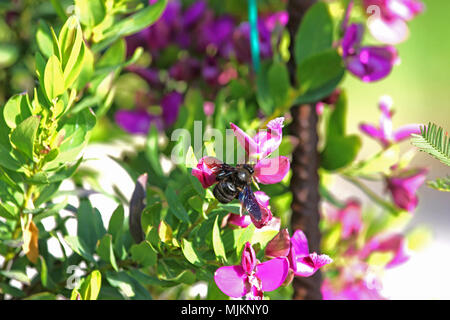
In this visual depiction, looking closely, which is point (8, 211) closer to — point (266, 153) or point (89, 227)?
point (89, 227)

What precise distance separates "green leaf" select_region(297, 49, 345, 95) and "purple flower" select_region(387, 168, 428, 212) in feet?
0.38

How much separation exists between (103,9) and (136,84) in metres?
0.39

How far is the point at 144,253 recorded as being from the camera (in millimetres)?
339

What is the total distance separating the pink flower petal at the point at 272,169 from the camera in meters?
0.30

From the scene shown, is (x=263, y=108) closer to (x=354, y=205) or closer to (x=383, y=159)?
(x=383, y=159)

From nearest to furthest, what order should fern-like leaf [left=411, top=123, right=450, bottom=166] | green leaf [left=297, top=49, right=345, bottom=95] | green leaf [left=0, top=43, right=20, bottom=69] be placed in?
fern-like leaf [left=411, top=123, right=450, bottom=166] → green leaf [left=297, top=49, right=345, bottom=95] → green leaf [left=0, top=43, right=20, bottom=69]

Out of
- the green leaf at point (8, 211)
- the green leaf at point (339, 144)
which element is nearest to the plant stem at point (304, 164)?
the green leaf at point (339, 144)

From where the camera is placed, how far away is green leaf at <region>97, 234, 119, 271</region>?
340mm

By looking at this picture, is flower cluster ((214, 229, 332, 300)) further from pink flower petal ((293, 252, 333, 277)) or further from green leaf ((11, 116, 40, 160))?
green leaf ((11, 116, 40, 160))

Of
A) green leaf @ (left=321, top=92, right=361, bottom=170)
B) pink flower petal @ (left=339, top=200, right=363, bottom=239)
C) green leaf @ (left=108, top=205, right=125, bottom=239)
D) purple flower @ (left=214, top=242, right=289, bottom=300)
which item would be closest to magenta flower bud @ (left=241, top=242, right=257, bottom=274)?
purple flower @ (left=214, top=242, right=289, bottom=300)

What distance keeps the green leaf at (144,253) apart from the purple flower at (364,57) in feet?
0.76

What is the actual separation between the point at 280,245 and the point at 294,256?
0.04 ft

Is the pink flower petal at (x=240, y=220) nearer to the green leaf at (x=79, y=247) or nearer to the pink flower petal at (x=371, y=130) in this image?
the green leaf at (x=79, y=247)

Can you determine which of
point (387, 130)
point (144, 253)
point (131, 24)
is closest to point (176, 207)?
point (144, 253)
